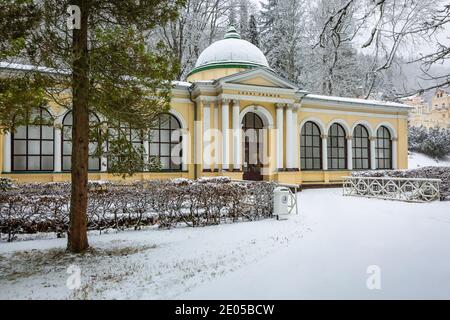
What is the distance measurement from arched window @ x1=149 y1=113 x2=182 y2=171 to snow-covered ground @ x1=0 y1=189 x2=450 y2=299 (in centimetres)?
926

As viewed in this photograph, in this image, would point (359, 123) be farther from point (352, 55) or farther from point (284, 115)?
point (352, 55)

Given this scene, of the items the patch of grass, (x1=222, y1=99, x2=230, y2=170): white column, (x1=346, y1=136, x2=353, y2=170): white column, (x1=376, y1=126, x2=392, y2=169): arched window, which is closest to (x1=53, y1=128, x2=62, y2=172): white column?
(x1=222, y1=99, x2=230, y2=170): white column

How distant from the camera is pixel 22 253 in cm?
629

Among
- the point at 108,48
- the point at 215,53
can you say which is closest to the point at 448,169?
the point at 215,53

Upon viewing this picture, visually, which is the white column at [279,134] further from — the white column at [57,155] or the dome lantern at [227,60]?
the white column at [57,155]

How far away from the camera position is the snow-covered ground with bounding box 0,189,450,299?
4191 millimetres

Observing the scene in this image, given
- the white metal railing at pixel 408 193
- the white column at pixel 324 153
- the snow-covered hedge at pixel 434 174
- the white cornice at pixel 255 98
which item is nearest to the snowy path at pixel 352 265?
the white metal railing at pixel 408 193

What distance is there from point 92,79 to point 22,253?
140 inches

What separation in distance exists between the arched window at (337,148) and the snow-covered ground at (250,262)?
12.4 meters

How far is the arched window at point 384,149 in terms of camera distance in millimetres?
22203

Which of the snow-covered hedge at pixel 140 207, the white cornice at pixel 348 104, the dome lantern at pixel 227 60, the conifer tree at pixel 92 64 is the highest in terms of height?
the dome lantern at pixel 227 60

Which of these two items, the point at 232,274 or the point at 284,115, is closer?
the point at 232,274
